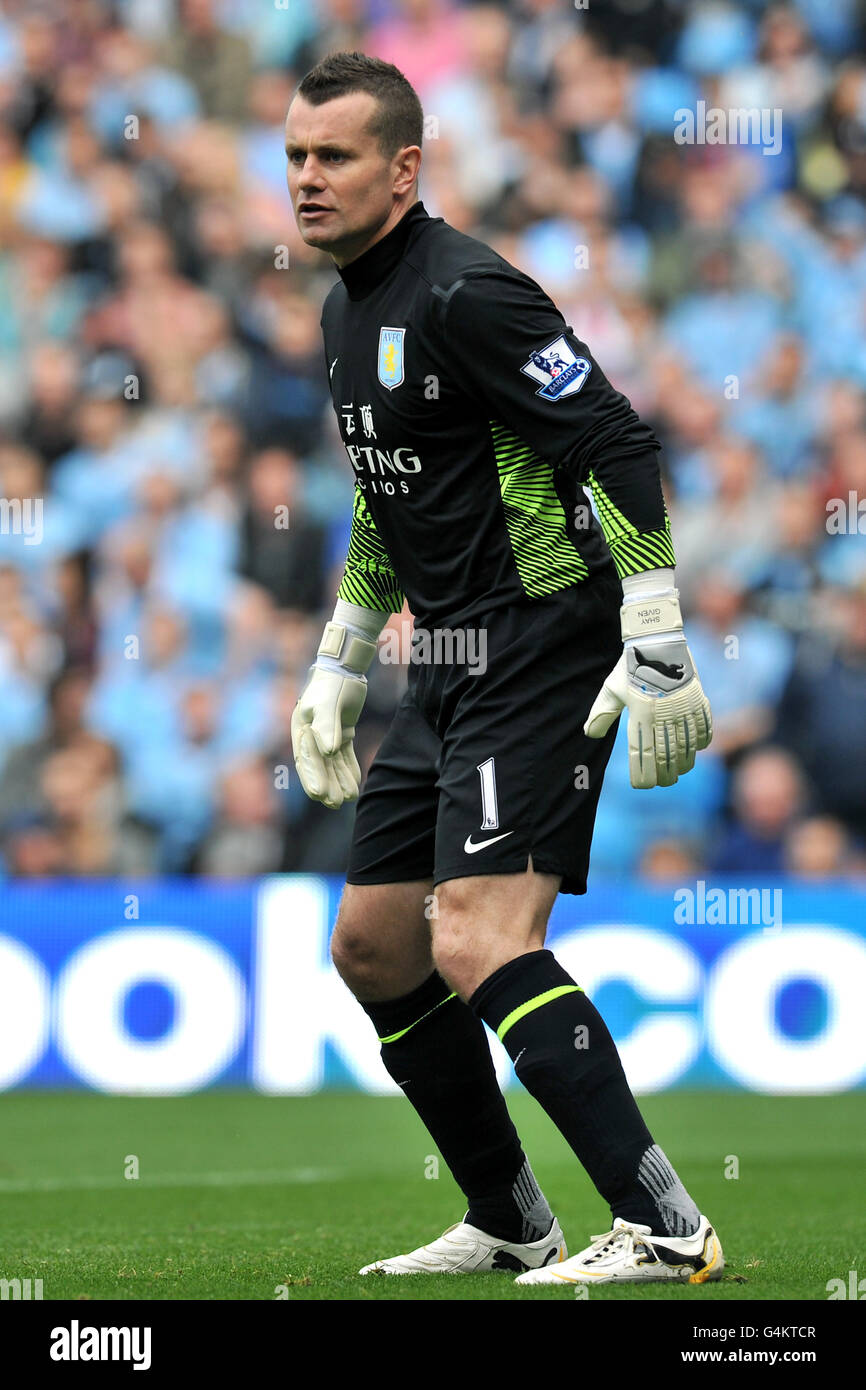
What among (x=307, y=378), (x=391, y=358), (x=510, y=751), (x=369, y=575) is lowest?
(x=510, y=751)

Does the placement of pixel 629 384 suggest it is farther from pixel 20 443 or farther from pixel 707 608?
pixel 20 443

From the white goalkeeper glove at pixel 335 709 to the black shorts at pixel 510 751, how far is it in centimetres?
43

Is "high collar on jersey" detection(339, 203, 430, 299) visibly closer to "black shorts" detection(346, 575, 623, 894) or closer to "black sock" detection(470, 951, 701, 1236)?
"black shorts" detection(346, 575, 623, 894)

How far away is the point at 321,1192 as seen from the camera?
6.42m

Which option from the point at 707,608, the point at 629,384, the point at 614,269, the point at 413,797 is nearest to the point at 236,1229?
the point at 413,797

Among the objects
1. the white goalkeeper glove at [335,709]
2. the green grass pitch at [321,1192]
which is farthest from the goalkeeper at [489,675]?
the white goalkeeper glove at [335,709]

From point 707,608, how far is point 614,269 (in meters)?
2.42

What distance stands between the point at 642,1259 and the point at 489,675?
1184mm

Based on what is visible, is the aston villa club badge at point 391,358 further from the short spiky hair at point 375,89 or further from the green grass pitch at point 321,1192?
the green grass pitch at point 321,1192

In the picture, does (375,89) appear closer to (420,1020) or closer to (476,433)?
(476,433)

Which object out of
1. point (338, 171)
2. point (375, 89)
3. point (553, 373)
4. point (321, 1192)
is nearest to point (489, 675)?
point (553, 373)

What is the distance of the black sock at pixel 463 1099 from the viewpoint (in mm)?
4422

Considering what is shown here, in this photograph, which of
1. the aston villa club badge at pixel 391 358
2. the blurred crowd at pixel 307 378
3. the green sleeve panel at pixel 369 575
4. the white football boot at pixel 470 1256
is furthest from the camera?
the blurred crowd at pixel 307 378

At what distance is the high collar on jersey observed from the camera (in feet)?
14.0
